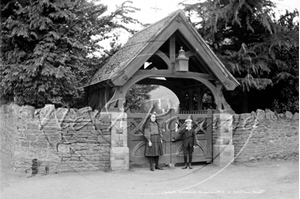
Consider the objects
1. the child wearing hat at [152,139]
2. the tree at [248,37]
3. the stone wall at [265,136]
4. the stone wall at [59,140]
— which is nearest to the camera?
the stone wall at [59,140]

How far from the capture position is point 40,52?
9.83 metres

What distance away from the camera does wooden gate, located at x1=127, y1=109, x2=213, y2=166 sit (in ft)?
32.3

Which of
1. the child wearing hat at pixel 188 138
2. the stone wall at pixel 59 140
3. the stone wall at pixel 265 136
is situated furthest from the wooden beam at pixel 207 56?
the stone wall at pixel 59 140

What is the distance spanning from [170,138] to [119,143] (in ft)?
5.22

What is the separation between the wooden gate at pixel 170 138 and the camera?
9.84 meters

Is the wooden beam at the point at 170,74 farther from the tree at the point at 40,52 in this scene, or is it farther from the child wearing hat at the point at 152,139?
the tree at the point at 40,52

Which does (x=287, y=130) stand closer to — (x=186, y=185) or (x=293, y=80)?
(x=293, y=80)

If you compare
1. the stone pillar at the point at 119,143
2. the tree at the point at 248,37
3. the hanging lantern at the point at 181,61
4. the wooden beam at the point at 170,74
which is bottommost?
the stone pillar at the point at 119,143

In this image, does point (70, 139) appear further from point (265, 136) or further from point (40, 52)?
point (265, 136)

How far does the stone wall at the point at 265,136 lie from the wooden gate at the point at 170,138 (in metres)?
0.94

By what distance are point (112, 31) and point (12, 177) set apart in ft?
24.8

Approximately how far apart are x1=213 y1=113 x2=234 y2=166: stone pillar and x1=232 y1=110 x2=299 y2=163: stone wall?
35 centimetres

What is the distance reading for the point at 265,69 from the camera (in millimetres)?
11883

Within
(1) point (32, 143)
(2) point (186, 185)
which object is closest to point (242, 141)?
(2) point (186, 185)
